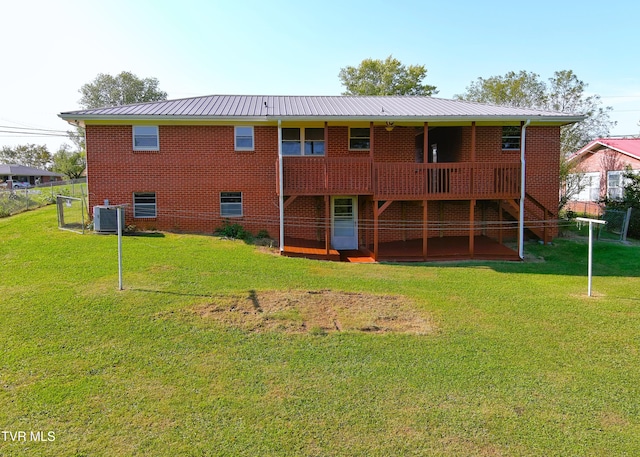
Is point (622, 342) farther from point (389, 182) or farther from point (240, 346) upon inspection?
point (389, 182)

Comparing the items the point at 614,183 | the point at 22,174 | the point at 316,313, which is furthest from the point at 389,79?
the point at 22,174

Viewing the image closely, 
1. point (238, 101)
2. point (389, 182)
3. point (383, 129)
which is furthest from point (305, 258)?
point (238, 101)

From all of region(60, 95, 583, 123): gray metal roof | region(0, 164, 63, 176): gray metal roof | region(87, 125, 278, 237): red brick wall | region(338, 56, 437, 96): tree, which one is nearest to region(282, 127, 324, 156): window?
region(87, 125, 278, 237): red brick wall

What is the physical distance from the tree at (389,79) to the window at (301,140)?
25.7 meters

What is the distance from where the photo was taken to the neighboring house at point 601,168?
24016 mm

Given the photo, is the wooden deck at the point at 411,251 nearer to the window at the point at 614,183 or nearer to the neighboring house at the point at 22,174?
the window at the point at 614,183

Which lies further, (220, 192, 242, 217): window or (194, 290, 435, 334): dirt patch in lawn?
(220, 192, 242, 217): window

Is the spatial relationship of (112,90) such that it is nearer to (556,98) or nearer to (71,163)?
(71,163)

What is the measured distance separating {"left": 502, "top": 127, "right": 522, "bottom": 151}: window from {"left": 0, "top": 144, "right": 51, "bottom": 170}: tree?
85366mm

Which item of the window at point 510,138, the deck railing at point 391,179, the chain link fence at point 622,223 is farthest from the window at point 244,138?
the chain link fence at point 622,223

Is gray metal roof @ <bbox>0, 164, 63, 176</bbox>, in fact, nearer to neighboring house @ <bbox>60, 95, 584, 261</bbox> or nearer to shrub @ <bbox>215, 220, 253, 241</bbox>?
neighboring house @ <bbox>60, 95, 584, 261</bbox>

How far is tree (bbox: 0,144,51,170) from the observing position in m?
80.6

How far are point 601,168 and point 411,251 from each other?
60.1 ft

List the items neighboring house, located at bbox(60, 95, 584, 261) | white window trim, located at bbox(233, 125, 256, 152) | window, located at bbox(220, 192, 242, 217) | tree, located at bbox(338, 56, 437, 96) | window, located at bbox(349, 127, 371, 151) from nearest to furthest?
neighboring house, located at bbox(60, 95, 584, 261) → white window trim, located at bbox(233, 125, 256, 152) → window, located at bbox(220, 192, 242, 217) → window, located at bbox(349, 127, 371, 151) → tree, located at bbox(338, 56, 437, 96)
